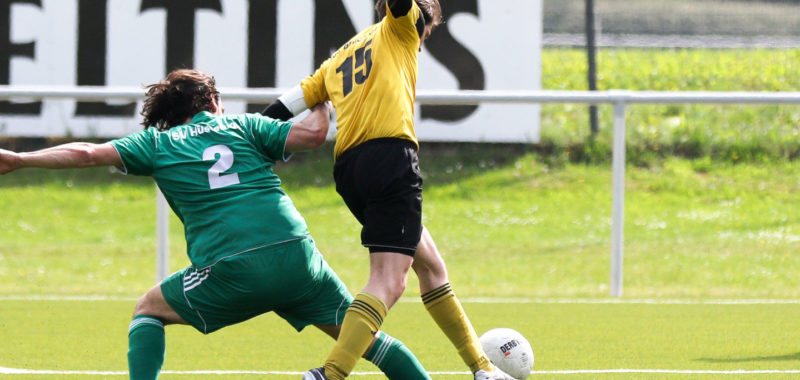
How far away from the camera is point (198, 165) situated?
4.16 metres

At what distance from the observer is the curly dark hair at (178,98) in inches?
170

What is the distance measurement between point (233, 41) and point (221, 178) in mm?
9139

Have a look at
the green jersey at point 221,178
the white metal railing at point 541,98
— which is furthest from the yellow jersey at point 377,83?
the white metal railing at point 541,98

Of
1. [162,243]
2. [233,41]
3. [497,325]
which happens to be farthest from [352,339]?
[233,41]

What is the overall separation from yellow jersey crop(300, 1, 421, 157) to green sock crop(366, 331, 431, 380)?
781mm

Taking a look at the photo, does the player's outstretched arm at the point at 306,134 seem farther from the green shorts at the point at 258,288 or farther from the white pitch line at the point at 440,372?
A: the white pitch line at the point at 440,372

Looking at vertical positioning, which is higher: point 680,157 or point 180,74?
point 180,74

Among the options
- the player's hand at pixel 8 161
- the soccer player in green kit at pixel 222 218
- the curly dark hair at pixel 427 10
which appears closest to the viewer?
the player's hand at pixel 8 161

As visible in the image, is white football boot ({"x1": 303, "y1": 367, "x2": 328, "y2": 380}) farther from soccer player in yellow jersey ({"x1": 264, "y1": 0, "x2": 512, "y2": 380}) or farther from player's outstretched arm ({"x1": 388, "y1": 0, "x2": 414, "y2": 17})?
player's outstretched arm ({"x1": 388, "y1": 0, "x2": 414, "y2": 17})

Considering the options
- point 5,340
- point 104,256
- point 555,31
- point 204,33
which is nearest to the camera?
point 5,340

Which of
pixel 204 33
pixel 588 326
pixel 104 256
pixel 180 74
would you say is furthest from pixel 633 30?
pixel 180 74

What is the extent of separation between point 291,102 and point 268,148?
52cm

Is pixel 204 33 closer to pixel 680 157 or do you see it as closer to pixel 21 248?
pixel 21 248

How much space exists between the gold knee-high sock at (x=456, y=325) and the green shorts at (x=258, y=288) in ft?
1.90
